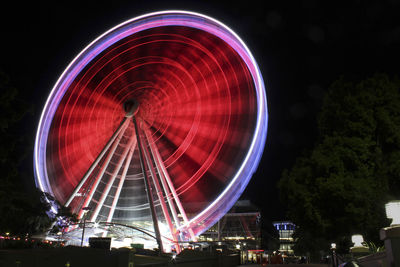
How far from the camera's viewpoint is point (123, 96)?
17.6 meters

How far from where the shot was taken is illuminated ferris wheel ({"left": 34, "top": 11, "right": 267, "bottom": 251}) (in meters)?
15.2

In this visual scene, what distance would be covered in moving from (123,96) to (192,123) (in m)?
3.61

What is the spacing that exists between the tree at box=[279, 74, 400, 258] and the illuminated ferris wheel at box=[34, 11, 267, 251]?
9.60ft

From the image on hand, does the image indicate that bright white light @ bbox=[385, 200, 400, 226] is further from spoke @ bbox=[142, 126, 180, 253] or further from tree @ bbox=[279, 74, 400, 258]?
spoke @ bbox=[142, 126, 180, 253]

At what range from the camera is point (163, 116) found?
17.4 metres

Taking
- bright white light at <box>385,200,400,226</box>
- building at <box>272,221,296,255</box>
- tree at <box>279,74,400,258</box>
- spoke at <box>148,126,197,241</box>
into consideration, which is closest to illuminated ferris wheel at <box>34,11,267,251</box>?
spoke at <box>148,126,197,241</box>

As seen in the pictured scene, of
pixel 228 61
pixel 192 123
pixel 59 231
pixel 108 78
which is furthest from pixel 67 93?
pixel 59 231

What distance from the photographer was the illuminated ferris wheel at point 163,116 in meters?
15.2

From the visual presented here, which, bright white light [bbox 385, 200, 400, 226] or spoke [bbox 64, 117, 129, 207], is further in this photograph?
spoke [bbox 64, 117, 129, 207]

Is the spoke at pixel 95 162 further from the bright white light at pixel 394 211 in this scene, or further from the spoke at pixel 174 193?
the bright white light at pixel 394 211

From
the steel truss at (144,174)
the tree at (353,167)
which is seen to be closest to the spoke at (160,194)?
the steel truss at (144,174)

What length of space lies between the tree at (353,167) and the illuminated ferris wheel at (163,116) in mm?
2925

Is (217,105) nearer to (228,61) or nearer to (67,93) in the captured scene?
(228,61)

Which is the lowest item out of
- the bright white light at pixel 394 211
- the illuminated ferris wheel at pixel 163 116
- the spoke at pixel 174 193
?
the bright white light at pixel 394 211
